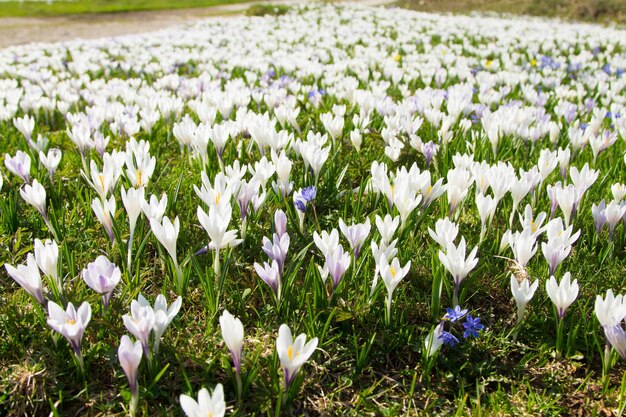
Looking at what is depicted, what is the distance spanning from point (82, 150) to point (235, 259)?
1.47m

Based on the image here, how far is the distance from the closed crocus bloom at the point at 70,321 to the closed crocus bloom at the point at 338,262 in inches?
33.2

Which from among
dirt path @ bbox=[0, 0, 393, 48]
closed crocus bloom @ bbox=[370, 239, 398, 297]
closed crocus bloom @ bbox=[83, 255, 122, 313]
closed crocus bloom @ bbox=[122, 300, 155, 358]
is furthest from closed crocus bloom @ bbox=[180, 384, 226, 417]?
dirt path @ bbox=[0, 0, 393, 48]

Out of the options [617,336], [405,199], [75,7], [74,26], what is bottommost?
[617,336]

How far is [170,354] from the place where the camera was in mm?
1979

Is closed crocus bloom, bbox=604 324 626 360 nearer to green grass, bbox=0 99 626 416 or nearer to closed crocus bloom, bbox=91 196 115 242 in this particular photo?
green grass, bbox=0 99 626 416

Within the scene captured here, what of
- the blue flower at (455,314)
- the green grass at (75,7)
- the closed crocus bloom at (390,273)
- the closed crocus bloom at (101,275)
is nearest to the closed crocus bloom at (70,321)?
the closed crocus bloom at (101,275)

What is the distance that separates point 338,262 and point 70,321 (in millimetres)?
920

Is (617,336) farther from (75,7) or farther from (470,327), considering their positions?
(75,7)

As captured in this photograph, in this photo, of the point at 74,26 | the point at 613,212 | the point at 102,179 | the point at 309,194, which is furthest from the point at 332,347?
the point at 74,26

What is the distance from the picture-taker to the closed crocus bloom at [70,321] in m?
1.61

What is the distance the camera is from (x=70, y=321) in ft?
5.49

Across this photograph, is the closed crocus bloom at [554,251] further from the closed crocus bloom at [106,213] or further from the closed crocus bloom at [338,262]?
the closed crocus bloom at [106,213]

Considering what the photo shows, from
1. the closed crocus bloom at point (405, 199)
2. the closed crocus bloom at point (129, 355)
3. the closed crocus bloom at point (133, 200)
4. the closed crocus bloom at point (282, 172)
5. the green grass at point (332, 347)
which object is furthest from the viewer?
the closed crocus bloom at point (282, 172)

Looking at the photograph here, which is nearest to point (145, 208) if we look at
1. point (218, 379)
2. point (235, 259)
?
point (235, 259)
